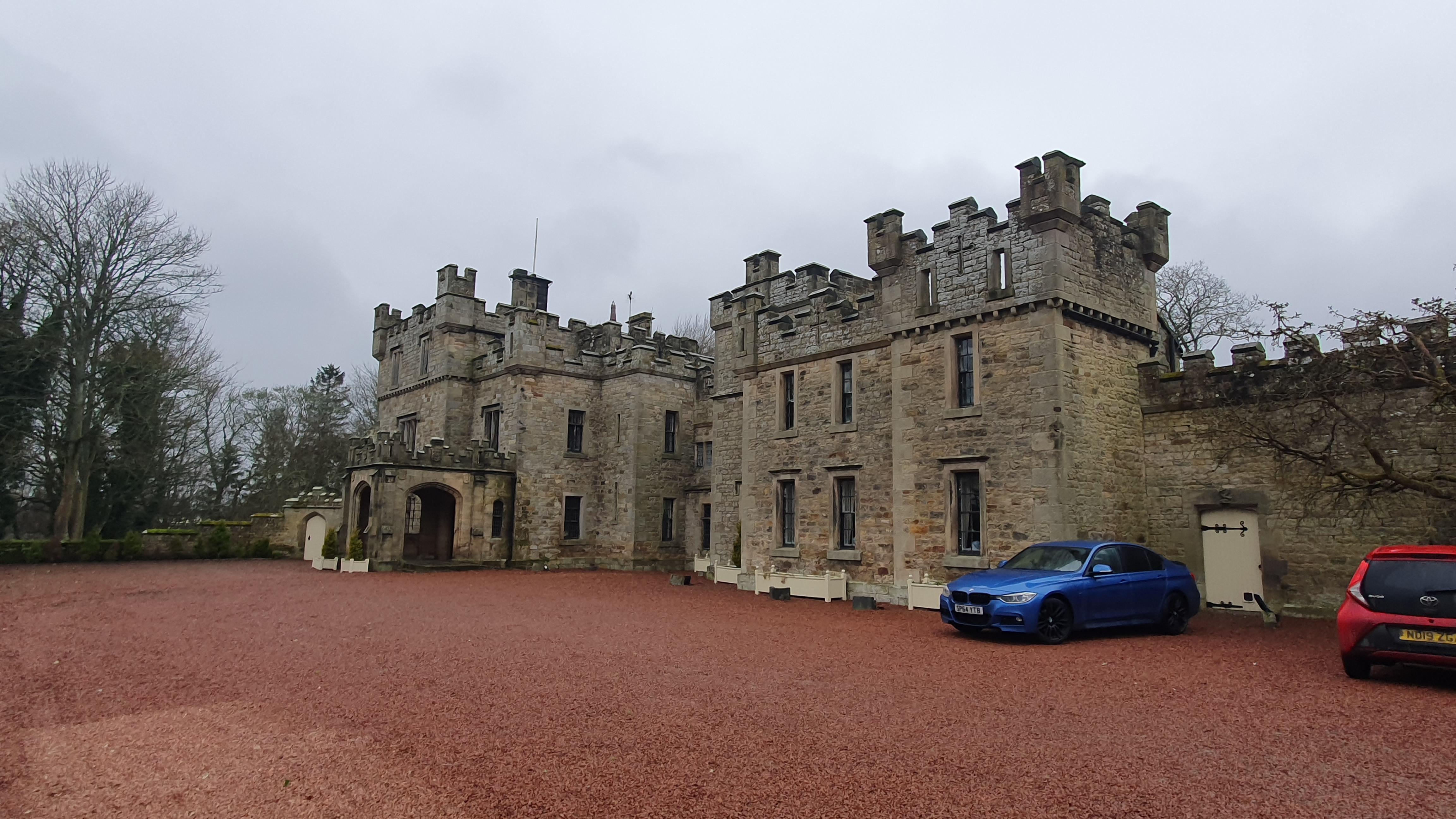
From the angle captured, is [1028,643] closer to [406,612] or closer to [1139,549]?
[1139,549]

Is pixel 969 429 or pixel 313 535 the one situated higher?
pixel 969 429

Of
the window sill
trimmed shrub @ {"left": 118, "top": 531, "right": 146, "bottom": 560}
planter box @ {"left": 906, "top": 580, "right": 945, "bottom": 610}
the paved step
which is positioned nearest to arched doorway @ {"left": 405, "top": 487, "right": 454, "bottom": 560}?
the paved step

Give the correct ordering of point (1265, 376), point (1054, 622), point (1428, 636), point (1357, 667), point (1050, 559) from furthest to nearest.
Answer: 1. point (1265, 376)
2. point (1050, 559)
3. point (1054, 622)
4. point (1357, 667)
5. point (1428, 636)

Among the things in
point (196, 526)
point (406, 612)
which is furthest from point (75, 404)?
point (406, 612)

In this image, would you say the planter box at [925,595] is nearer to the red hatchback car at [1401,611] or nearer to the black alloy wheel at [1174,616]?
the black alloy wheel at [1174,616]

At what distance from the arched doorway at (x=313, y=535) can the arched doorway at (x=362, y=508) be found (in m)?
4.50

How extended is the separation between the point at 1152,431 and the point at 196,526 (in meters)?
29.6

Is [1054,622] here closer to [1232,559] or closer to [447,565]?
[1232,559]

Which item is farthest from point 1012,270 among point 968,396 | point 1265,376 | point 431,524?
point 431,524

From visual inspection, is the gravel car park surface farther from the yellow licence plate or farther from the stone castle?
the stone castle

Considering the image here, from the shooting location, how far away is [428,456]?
26.1 meters

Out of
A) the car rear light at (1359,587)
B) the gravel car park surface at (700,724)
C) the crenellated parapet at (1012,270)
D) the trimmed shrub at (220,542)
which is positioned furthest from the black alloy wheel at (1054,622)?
the trimmed shrub at (220,542)

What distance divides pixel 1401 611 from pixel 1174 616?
183 inches

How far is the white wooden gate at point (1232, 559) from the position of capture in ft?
47.3
